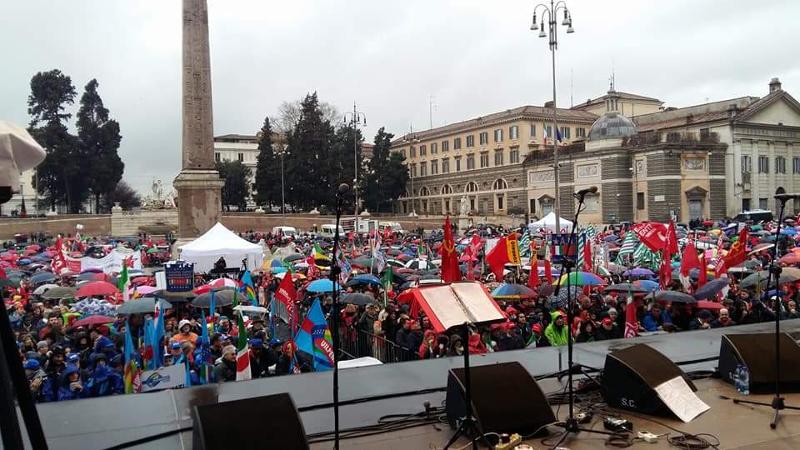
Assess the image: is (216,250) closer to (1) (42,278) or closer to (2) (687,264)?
(1) (42,278)

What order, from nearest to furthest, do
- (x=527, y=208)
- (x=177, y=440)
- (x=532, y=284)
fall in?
(x=177, y=440)
(x=532, y=284)
(x=527, y=208)

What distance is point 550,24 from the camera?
23.3 m

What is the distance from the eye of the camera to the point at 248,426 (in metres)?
3.66

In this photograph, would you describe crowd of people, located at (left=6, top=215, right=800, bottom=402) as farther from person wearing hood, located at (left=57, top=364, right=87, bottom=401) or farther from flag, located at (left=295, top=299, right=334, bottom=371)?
flag, located at (left=295, top=299, right=334, bottom=371)

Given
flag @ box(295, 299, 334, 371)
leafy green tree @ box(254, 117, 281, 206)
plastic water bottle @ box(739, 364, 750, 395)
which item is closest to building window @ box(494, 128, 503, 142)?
leafy green tree @ box(254, 117, 281, 206)

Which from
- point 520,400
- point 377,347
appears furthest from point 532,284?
point 520,400

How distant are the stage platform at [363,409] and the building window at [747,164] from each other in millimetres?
56230

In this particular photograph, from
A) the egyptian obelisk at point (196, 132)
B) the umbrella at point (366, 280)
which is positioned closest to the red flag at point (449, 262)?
the umbrella at point (366, 280)

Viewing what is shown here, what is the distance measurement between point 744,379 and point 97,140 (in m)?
71.3

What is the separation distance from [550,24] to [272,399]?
867 inches

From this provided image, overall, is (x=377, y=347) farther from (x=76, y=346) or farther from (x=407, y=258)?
(x=407, y=258)

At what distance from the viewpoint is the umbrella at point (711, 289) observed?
41.1 feet

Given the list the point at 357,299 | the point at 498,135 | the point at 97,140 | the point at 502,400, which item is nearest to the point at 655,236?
the point at 357,299

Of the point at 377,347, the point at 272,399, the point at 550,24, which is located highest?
the point at 550,24
